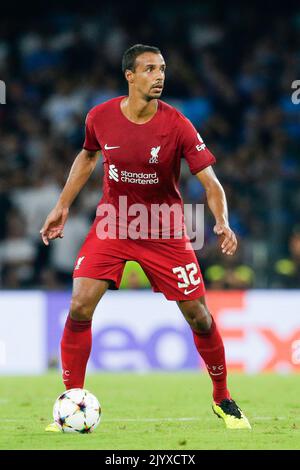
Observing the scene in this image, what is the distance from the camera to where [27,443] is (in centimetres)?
693

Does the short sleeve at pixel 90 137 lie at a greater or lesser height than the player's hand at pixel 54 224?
greater

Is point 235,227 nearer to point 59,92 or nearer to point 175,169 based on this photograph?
point 59,92

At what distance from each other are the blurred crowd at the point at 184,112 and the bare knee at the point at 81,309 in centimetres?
617

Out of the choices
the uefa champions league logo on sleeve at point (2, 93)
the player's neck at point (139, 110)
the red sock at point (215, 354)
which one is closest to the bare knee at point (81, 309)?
the red sock at point (215, 354)

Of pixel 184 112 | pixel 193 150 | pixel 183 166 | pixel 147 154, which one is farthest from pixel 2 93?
pixel 193 150

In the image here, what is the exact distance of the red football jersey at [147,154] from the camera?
25.1 ft

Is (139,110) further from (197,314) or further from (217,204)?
(197,314)

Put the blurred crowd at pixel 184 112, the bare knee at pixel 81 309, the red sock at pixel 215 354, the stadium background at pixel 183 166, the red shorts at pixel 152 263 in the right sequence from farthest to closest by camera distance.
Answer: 1. the blurred crowd at pixel 184 112
2. the stadium background at pixel 183 166
3. the red sock at pixel 215 354
4. the red shorts at pixel 152 263
5. the bare knee at pixel 81 309

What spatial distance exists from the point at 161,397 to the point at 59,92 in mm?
7983

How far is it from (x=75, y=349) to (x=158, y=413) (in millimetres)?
1425

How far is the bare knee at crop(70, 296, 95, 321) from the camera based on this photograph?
7523 mm

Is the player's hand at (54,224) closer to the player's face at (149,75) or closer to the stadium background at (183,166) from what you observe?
the player's face at (149,75)

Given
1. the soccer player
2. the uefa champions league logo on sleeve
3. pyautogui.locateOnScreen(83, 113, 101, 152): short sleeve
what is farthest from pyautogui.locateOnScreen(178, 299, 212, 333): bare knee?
the uefa champions league logo on sleeve
